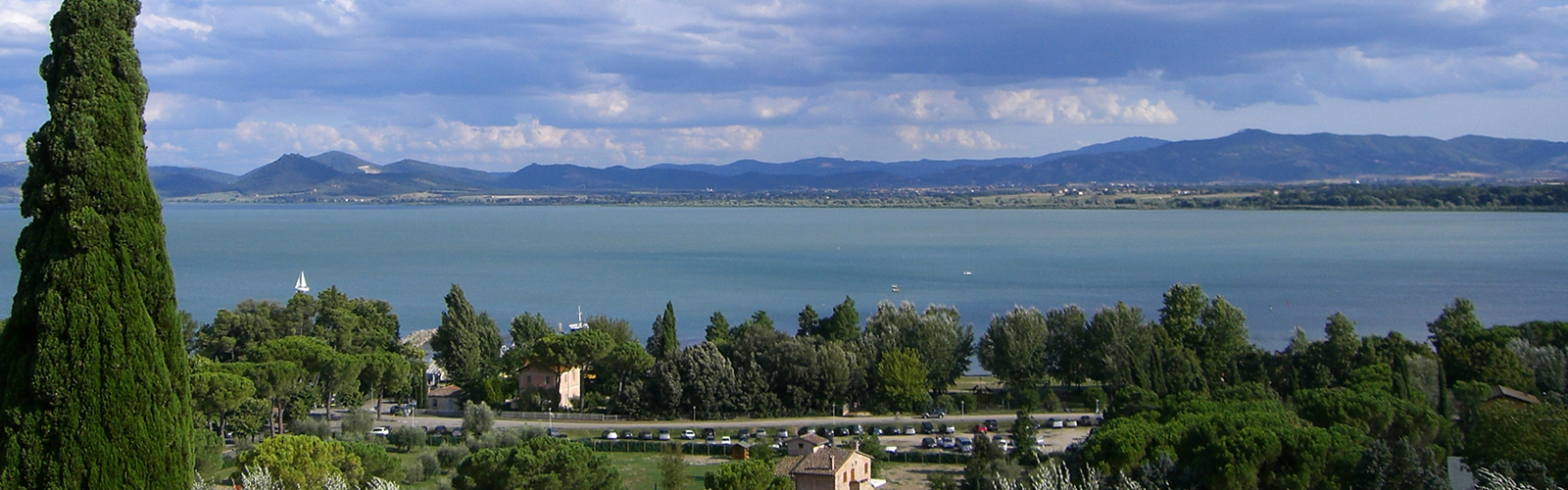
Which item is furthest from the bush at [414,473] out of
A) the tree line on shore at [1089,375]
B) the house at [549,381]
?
the house at [549,381]

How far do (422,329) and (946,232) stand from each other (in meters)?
69.9

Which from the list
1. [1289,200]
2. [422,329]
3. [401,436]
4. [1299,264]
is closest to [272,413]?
[401,436]

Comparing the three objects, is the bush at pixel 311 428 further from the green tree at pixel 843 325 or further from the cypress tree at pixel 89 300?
the cypress tree at pixel 89 300

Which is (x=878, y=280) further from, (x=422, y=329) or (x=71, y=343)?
(x=71, y=343)

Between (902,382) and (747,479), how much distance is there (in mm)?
11288

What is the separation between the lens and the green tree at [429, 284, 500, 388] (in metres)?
31.2

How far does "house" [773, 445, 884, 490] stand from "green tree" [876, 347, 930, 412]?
8.22 m

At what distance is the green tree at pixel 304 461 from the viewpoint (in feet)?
53.1

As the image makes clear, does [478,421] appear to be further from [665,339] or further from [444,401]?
[665,339]

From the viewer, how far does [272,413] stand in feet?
81.5

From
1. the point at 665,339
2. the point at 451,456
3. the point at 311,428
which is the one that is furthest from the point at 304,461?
the point at 665,339

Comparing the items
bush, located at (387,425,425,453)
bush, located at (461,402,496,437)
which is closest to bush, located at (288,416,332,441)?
bush, located at (387,425,425,453)

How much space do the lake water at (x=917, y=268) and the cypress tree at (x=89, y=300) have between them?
36811mm

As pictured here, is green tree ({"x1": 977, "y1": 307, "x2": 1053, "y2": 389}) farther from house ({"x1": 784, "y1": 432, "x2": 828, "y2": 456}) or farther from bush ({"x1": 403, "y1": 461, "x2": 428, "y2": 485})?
bush ({"x1": 403, "y1": 461, "x2": 428, "y2": 485})
